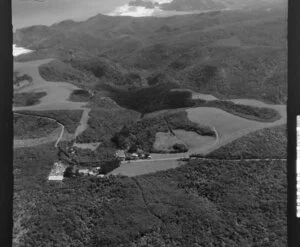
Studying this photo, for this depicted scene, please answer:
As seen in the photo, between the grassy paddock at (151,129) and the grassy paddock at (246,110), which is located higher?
the grassy paddock at (246,110)

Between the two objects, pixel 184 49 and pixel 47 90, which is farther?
pixel 184 49

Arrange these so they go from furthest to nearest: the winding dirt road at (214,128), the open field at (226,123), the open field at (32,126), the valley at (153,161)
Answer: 1. the open field at (32,126)
2. the open field at (226,123)
3. the winding dirt road at (214,128)
4. the valley at (153,161)

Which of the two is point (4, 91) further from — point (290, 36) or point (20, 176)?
point (20, 176)

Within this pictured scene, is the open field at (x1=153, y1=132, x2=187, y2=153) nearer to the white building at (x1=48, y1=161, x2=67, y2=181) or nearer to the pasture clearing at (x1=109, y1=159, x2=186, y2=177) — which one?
the pasture clearing at (x1=109, y1=159, x2=186, y2=177)

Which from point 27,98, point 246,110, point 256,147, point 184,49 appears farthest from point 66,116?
point 184,49

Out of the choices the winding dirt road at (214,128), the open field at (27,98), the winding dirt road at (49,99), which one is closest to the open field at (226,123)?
the winding dirt road at (214,128)

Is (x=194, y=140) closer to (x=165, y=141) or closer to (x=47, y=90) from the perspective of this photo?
(x=165, y=141)

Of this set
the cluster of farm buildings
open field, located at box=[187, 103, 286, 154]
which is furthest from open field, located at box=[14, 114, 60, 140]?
open field, located at box=[187, 103, 286, 154]

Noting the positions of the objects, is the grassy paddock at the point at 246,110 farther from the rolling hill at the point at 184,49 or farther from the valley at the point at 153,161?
the rolling hill at the point at 184,49

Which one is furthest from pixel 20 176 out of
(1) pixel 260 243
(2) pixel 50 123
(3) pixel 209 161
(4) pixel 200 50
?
(4) pixel 200 50
